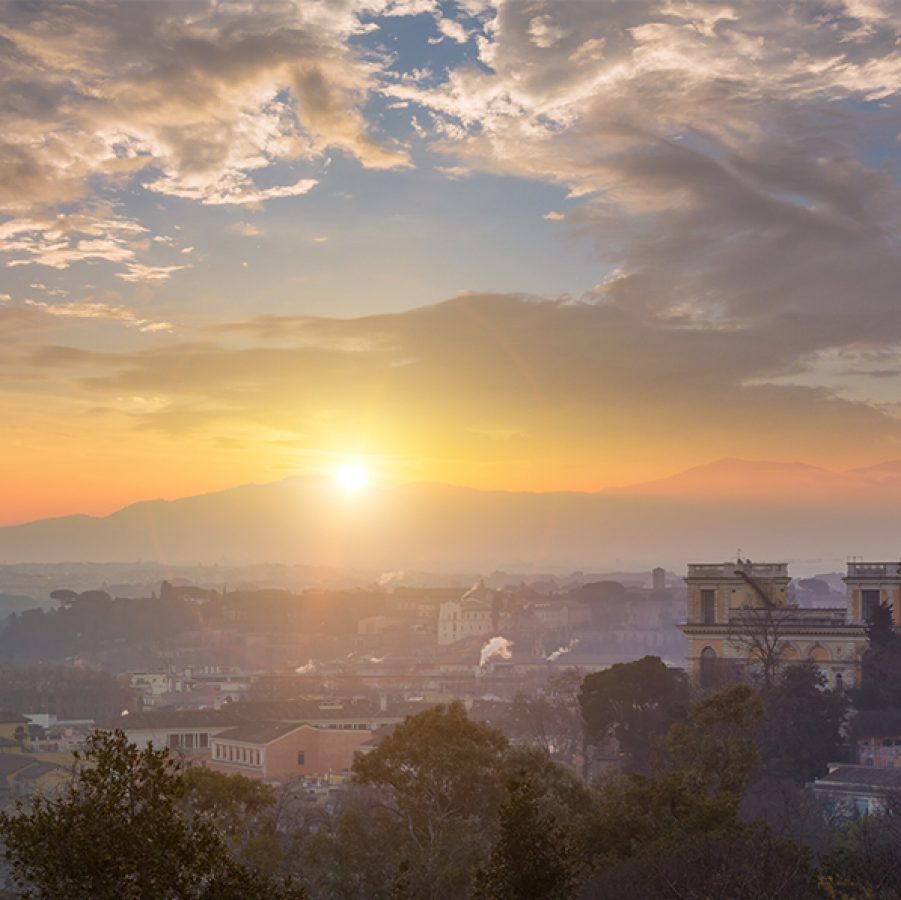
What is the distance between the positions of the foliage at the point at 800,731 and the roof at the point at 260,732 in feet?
83.4

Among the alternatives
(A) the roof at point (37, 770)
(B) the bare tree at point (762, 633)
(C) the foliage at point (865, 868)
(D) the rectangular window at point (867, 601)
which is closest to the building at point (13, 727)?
(A) the roof at point (37, 770)

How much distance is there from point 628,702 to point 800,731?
646cm

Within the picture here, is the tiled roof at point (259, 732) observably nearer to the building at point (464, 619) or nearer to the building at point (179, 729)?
the building at point (179, 729)

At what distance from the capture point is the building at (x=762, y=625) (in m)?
50.7

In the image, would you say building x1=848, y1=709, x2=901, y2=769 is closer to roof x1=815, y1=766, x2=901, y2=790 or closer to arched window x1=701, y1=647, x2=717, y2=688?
roof x1=815, y1=766, x2=901, y2=790

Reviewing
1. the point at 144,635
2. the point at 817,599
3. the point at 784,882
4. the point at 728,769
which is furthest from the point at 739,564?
the point at 817,599

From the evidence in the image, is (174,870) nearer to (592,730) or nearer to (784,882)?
(784,882)

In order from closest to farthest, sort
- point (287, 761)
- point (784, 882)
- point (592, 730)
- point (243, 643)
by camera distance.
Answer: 1. point (784, 882)
2. point (592, 730)
3. point (287, 761)
4. point (243, 643)

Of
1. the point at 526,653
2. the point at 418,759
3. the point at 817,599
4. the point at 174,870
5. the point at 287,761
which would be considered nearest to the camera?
the point at 174,870

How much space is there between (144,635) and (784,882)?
15164 cm

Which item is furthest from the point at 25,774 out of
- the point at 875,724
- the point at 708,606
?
the point at 875,724

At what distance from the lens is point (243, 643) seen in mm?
170625

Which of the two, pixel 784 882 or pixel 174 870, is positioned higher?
pixel 174 870

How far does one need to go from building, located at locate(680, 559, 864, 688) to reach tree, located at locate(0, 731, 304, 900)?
38.9 meters
